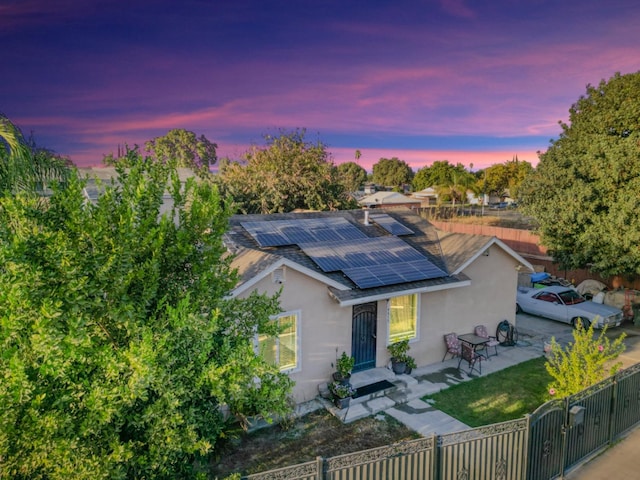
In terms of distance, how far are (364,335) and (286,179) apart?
19.2 meters

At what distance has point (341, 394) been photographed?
11.0 m

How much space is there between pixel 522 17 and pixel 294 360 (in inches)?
696

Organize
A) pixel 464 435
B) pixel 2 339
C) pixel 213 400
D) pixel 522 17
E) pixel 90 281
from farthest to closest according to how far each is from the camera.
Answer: pixel 522 17
pixel 464 435
pixel 213 400
pixel 90 281
pixel 2 339

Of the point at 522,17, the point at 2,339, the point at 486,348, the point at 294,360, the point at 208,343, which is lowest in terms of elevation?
the point at 486,348

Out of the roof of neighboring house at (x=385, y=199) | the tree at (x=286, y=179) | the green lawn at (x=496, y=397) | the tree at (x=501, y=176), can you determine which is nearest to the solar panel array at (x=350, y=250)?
the green lawn at (x=496, y=397)

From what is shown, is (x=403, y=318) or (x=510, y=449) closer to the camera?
(x=510, y=449)

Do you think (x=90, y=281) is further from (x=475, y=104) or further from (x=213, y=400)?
(x=475, y=104)

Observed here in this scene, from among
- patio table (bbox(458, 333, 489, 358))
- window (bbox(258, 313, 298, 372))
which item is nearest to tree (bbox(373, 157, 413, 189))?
patio table (bbox(458, 333, 489, 358))

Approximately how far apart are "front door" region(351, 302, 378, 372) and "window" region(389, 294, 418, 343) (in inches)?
28.3

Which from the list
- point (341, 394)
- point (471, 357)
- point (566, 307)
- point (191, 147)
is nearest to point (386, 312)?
point (341, 394)

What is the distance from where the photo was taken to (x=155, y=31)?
50.5 feet

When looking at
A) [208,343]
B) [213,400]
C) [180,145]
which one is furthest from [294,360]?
[180,145]

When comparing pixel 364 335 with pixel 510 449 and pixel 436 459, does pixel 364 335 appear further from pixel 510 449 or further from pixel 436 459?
pixel 436 459

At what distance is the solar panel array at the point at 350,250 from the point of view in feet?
41.6
